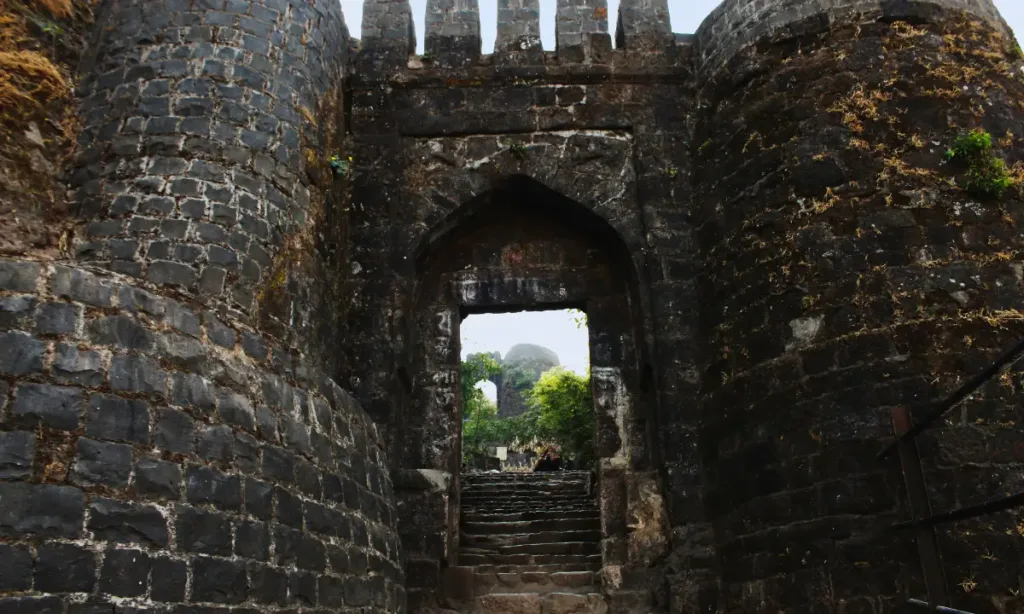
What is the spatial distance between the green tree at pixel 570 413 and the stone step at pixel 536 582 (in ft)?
18.1

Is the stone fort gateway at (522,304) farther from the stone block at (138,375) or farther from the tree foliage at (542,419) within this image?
the tree foliage at (542,419)

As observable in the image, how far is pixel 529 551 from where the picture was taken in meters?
7.85

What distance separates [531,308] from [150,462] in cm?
505

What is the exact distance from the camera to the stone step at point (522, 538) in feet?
26.0

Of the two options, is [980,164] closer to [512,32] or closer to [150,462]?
[512,32]

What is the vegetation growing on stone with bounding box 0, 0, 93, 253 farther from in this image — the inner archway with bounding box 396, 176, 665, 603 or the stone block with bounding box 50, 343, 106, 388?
the inner archway with bounding box 396, 176, 665, 603

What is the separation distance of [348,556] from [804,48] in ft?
18.5

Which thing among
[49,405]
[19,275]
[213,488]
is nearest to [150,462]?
[213,488]

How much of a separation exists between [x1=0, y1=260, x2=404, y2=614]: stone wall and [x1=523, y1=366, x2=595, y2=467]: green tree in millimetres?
8580

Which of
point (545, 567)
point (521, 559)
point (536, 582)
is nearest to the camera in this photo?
point (536, 582)

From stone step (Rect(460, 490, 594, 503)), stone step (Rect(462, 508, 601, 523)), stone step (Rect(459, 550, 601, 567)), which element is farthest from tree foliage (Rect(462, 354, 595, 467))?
stone step (Rect(459, 550, 601, 567))

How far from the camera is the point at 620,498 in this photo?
23.8ft

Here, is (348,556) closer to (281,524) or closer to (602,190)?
(281,524)

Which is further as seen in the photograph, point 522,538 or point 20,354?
point 522,538
